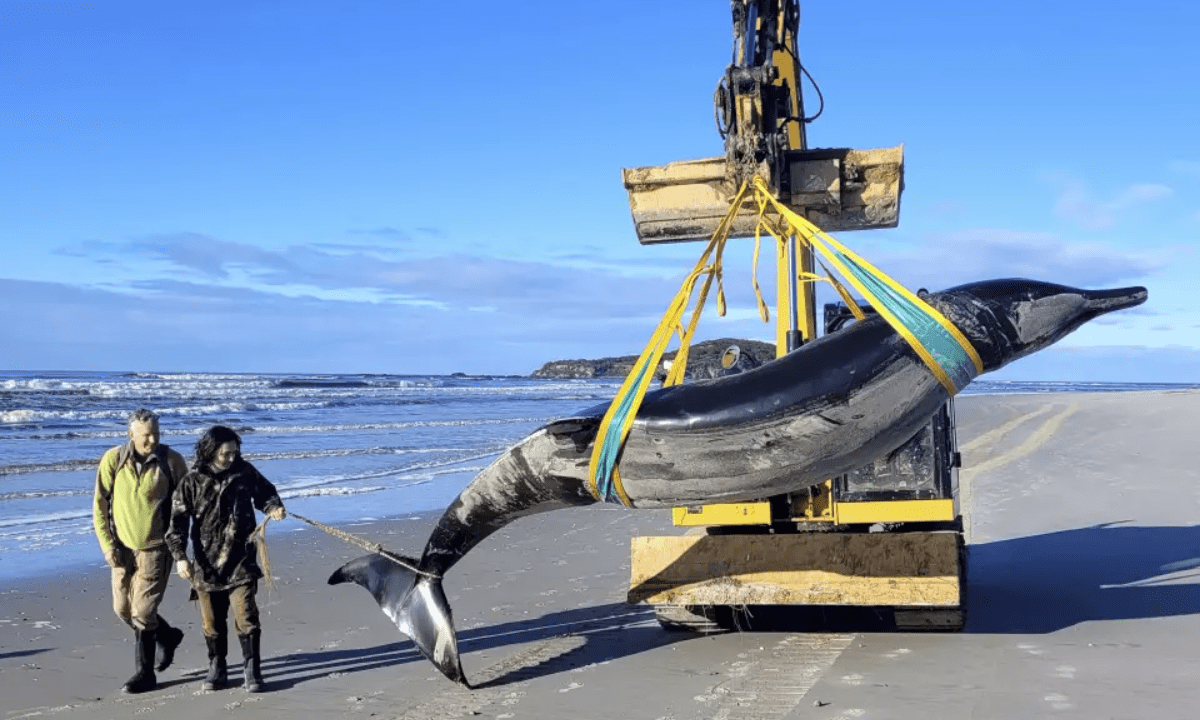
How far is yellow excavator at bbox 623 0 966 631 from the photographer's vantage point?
7.37 metres

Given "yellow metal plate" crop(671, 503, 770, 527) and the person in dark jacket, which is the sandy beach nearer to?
the person in dark jacket

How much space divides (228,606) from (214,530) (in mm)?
461

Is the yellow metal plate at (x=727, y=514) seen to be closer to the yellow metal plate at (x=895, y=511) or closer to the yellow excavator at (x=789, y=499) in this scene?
the yellow excavator at (x=789, y=499)

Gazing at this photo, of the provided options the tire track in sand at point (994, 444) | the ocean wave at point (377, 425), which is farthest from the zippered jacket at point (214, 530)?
the ocean wave at point (377, 425)

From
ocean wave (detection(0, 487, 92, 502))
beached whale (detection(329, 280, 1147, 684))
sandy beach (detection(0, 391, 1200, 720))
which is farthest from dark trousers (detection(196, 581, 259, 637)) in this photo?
ocean wave (detection(0, 487, 92, 502))

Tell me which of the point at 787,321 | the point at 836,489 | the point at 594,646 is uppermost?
the point at 787,321

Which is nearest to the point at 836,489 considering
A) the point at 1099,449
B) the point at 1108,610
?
the point at 1108,610

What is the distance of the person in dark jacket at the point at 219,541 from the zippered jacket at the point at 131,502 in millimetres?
242

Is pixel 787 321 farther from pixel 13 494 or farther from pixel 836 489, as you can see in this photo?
pixel 13 494

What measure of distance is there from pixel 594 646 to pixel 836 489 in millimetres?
1932

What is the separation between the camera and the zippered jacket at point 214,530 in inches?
272

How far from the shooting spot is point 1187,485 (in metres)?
16.3

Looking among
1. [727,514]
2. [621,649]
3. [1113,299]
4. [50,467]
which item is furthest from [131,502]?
[50,467]

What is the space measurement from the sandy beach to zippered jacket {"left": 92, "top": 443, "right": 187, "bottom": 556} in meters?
0.91
